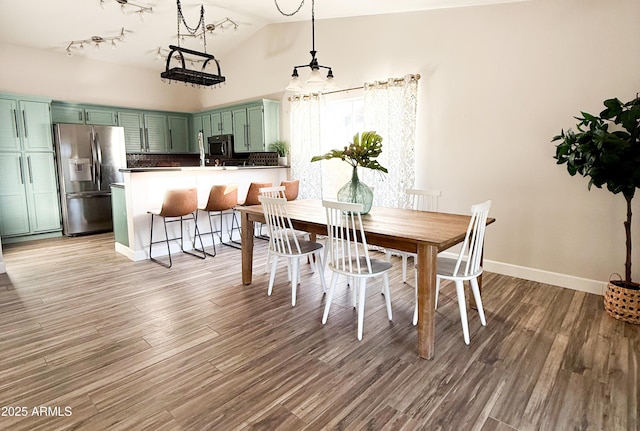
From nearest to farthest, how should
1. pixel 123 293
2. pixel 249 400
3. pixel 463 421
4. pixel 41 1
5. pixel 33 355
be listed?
pixel 463 421
pixel 249 400
pixel 33 355
pixel 123 293
pixel 41 1

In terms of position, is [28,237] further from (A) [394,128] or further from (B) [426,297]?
(B) [426,297]

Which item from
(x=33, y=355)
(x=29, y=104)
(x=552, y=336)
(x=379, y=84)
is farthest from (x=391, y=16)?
(x=29, y=104)

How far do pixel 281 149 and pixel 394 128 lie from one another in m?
2.18

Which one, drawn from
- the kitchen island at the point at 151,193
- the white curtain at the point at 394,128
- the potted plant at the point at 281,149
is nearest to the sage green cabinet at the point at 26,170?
the kitchen island at the point at 151,193

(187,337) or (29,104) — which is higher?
(29,104)

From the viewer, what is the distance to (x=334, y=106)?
5359mm

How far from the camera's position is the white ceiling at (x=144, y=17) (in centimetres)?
446

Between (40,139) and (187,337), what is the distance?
481cm

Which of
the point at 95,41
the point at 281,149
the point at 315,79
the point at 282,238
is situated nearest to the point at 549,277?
the point at 282,238

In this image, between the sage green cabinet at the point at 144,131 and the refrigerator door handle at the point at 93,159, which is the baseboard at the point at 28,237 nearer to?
the refrigerator door handle at the point at 93,159

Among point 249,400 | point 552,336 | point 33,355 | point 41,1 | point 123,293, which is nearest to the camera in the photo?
point 249,400

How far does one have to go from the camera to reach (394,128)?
14.8ft

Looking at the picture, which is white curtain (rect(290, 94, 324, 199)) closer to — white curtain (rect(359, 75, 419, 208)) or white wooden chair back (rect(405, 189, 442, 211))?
white curtain (rect(359, 75, 419, 208))

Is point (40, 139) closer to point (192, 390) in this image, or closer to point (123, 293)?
point (123, 293)
